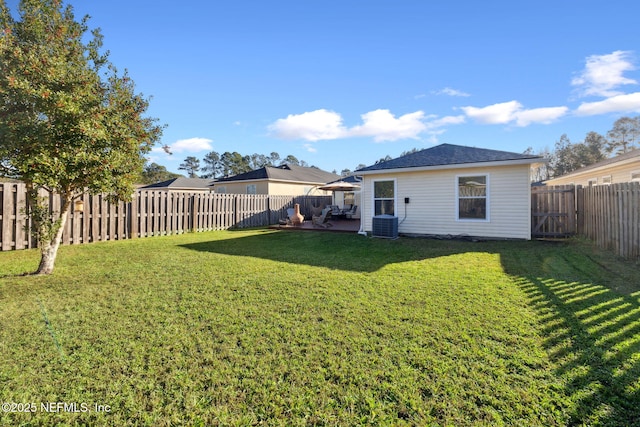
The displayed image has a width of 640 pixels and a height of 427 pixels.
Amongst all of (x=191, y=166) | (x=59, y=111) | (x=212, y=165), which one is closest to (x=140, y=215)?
(x=59, y=111)

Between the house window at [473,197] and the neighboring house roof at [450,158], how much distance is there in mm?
604

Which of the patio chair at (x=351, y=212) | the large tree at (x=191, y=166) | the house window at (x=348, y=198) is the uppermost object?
the large tree at (x=191, y=166)

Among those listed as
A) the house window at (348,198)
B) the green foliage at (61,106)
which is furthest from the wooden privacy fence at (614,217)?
the house window at (348,198)

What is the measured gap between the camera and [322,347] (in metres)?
2.65

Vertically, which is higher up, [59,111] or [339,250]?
[59,111]

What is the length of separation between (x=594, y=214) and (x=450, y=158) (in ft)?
13.4

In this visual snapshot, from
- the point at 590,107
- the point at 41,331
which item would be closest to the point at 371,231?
the point at 41,331

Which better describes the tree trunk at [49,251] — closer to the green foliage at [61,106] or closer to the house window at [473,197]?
the green foliage at [61,106]

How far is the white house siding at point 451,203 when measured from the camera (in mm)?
8922

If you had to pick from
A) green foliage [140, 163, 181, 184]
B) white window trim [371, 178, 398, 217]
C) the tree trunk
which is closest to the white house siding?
white window trim [371, 178, 398, 217]

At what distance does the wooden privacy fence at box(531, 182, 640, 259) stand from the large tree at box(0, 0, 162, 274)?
32.2 ft

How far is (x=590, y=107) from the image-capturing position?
3881 cm

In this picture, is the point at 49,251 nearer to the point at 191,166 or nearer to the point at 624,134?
the point at 624,134

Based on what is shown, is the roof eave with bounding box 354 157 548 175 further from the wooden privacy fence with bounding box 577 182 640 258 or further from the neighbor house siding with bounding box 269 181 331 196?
the neighbor house siding with bounding box 269 181 331 196
